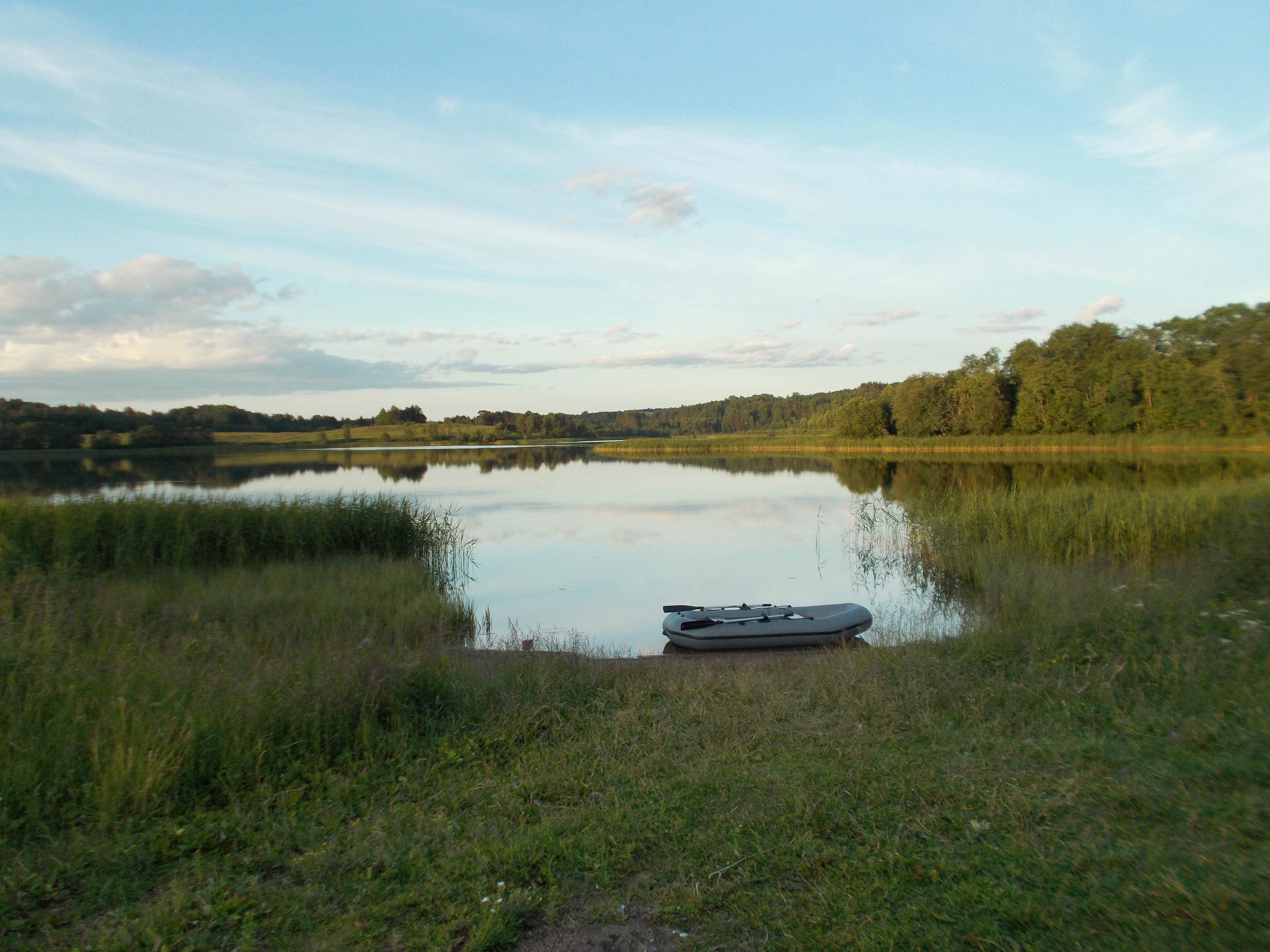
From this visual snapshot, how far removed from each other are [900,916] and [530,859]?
5.10 feet

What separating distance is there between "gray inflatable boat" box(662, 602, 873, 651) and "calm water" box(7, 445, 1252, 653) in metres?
0.54

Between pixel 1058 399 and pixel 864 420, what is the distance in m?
17.6

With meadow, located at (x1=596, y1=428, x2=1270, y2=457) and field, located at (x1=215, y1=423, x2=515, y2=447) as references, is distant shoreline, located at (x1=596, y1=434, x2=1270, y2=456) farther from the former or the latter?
field, located at (x1=215, y1=423, x2=515, y2=447)

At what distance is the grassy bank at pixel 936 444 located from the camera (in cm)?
3803

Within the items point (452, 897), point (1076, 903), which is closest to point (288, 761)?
point (452, 897)

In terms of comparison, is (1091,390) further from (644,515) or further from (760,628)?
(760,628)

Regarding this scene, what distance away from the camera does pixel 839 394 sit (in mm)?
110500

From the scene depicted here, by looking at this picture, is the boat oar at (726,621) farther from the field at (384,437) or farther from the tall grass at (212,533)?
the field at (384,437)

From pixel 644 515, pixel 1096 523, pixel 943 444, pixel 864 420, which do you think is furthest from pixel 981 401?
pixel 1096 523

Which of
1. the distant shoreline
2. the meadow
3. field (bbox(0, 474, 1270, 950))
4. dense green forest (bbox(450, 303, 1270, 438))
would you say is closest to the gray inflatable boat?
field (bbox(0, 474, 1270, 950))

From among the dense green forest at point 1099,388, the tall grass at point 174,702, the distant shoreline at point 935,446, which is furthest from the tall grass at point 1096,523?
A: the distant shoreline at point 935,446

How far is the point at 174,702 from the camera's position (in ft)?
14.9

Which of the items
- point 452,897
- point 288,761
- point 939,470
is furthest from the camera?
point 939,470

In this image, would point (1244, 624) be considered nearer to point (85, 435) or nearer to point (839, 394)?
point (85, 435)
